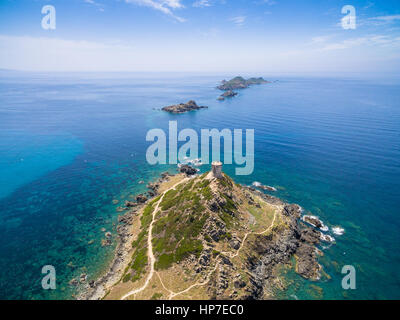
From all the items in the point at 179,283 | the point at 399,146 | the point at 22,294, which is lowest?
the point at 22,294

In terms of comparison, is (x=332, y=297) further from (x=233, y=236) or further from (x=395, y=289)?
(x=233, y=236)

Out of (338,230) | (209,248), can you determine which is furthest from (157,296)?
(338,230)

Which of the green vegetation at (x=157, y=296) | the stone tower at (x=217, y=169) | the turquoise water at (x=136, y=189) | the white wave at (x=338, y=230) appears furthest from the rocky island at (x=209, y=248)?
the white wave at (x=338, y=230)

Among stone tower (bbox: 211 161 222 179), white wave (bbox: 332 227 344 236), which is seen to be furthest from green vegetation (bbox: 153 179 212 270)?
white wave (bbox: 332 227 344 236)

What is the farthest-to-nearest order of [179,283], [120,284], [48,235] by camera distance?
[48,235]
[120,284]
[179,283]

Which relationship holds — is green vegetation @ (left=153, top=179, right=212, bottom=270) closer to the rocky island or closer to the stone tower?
the rocky island

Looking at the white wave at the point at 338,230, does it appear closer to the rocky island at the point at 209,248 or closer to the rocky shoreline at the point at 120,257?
the rocky island at the point at 209,248

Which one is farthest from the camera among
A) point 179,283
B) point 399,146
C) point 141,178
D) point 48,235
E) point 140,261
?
point 399,146
